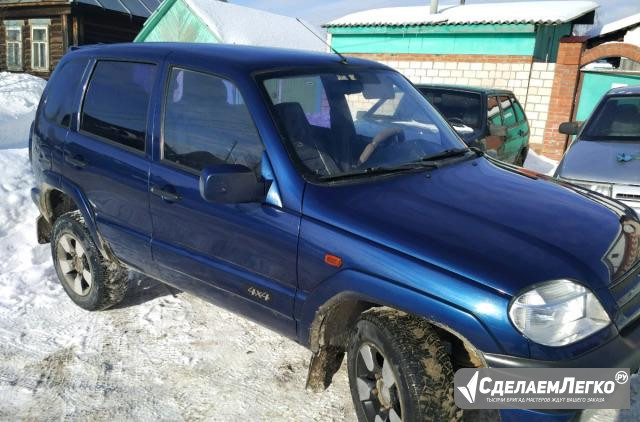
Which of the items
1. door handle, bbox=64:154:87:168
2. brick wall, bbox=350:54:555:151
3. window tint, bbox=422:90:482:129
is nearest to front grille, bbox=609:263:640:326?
door handle, bbox=64:154:87:168

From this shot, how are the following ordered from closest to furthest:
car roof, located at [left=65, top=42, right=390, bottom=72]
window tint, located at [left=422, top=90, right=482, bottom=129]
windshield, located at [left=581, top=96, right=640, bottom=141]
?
car roof, located at [left=65, top=42, right=390, bottom=72], windshield, located at [left=581, top=96, right=640, bottom=141], window tint, located at [left=422, top=90, right=482, bottom=129]

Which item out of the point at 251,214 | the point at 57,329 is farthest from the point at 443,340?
the point at 57,329

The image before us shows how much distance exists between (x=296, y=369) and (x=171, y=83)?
1908mm

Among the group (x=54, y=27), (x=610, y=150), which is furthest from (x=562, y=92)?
(x=54, y=27)

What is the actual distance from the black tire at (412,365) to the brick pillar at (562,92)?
1125 cm

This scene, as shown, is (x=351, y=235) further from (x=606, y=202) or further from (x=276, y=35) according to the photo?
(x=276, y=35)

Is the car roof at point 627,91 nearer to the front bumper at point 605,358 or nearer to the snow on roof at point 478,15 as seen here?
the front bumper at point 605,358

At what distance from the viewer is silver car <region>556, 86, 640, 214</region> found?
15.4 feet

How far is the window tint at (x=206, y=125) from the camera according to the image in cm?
288

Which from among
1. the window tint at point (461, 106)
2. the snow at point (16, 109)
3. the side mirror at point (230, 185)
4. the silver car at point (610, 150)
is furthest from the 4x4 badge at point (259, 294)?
the snow at point (16, 109)

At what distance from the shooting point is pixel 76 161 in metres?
3.75

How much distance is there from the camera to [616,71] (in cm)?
1179

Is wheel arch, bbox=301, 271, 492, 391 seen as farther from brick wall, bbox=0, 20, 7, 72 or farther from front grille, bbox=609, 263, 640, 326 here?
brick wall, bbox=0, 20, 7, 72

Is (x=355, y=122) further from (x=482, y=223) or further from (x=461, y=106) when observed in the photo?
(x=461, y=106)
